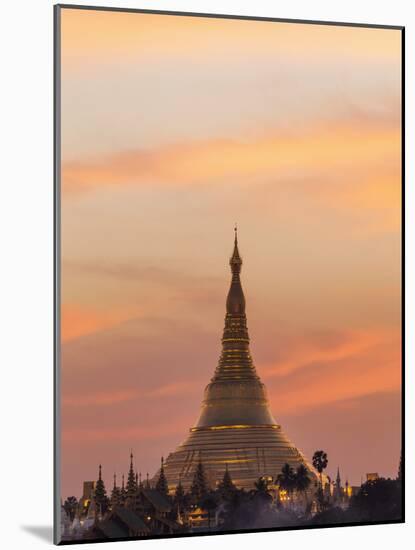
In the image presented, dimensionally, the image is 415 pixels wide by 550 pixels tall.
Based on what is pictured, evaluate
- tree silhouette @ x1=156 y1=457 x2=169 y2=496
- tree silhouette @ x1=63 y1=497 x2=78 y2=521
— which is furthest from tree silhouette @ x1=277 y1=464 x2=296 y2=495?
tree silhouette @ x1=63 y1=497 x2=78 y2=521

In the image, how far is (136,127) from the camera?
38.0 ft

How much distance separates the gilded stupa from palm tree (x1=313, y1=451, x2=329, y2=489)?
0.13ft

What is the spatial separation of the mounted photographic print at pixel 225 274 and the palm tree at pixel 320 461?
0.03m

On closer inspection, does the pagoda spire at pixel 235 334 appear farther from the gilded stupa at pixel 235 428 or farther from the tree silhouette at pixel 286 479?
the tree silhouette at pixel 286 479

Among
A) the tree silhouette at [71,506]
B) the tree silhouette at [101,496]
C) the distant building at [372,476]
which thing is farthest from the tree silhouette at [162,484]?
the distant building at [372,476]

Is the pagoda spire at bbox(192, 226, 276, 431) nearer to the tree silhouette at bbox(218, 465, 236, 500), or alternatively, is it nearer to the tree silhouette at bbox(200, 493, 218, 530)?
the tree silhouette at bbox(218, 465, 236, 500)

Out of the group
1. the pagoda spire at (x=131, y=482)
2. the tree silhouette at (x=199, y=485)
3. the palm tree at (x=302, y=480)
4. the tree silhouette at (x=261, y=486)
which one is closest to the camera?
the pagoda spire at (x=131, y=482)

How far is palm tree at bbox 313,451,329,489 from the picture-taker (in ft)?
39.5

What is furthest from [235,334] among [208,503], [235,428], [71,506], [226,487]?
[71,506]

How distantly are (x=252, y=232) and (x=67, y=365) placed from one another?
5.14ft

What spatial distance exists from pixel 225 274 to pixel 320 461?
4.77 ft

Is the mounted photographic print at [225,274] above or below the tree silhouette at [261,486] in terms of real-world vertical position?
above

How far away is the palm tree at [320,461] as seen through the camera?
12.0 meters

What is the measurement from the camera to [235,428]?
39.3 feet
